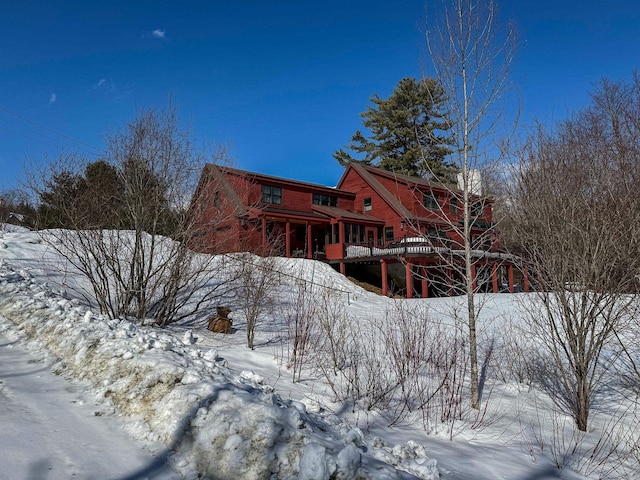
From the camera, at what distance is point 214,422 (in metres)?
2.89

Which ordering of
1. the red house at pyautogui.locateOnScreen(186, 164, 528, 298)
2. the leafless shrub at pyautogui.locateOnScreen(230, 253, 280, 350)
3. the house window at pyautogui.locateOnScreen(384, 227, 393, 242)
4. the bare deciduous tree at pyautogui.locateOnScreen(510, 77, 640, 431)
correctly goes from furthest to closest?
the house window at pyautogui.locateOnScreen(384, 227, 393, 242) < the red house at pyautogui.locateOnScreen(186, 164, 528, 298) < the leafless shrub at pyautogui.locateOnScreen(230, 253, 280, 350) < the bare deciduous tree at pyautogui.locateOnScreen(510, 77, 640, 431)

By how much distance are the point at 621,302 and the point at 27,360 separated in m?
8.14

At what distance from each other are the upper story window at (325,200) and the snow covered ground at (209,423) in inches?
816

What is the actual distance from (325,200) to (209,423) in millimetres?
24958

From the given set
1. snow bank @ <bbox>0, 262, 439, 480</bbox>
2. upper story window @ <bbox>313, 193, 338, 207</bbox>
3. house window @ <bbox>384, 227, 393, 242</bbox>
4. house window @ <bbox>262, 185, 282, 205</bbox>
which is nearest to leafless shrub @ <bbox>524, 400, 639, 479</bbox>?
snow bank @ <bbox>0, 262, 439, 480</bbox>

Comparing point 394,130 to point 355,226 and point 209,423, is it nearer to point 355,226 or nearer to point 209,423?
point 355,226

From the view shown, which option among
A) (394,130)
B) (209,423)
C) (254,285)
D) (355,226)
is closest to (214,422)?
(209,423)

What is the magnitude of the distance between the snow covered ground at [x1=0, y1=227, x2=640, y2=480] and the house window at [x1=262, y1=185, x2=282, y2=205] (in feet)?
57.9

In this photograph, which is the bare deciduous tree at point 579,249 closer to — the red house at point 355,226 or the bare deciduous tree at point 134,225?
the bare deciduous tree at point 134,225

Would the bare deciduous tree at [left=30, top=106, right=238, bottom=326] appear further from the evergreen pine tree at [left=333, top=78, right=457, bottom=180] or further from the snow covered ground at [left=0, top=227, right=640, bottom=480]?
the evergreen pine tree at [left=333, top=78, right=457, bottom=180]

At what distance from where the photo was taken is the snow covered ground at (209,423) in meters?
2.58

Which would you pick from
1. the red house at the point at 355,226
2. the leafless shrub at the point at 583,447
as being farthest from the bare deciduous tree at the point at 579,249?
the red house at the point at 355,226

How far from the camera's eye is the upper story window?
27.0 m

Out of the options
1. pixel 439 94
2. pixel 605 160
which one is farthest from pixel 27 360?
pixel 605 160
